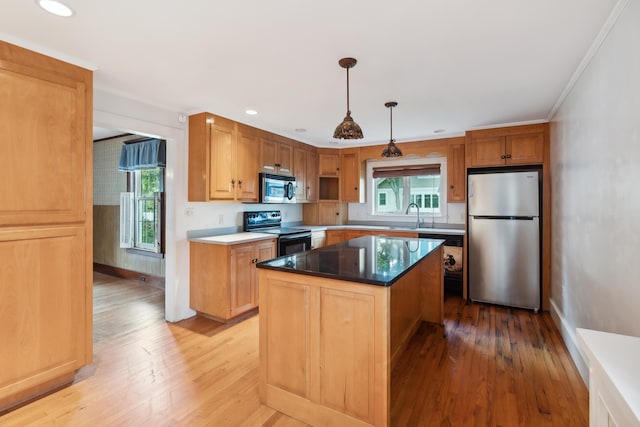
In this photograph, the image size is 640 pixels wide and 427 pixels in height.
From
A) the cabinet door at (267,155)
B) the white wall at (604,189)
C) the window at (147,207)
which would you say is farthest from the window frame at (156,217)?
the white wall at (604,189)

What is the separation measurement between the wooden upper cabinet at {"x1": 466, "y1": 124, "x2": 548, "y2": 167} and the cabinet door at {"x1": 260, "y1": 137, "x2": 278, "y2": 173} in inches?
103

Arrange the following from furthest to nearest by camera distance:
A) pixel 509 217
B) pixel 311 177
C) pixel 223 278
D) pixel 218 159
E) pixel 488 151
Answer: pixel 311 177 → pixel 488 151 → pixel 509 217 → pixel 218 159 → pixel 223 278

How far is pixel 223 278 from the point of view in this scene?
11.0 feet

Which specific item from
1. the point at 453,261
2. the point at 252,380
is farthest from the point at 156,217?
the point at 453,261

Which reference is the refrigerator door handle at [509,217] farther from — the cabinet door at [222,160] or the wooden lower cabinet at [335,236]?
the cabinet door at [222,160]

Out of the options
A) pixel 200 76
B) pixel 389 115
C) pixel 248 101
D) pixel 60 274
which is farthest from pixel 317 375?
pixel 389 115

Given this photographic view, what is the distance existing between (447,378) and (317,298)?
51.6 inches

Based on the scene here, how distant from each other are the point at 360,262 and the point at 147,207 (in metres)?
4.18

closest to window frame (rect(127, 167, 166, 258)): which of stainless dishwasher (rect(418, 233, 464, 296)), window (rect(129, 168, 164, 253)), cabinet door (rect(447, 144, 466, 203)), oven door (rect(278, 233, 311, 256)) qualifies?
window (rect(129, 168, 164, 253))

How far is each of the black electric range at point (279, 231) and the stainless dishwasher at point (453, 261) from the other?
1.76 metres

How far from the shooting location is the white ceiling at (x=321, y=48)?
1.70 m

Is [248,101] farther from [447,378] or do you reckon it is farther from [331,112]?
[447,378]

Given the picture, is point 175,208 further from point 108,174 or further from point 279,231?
point 108,174

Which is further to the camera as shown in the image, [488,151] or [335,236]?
[335,236]
